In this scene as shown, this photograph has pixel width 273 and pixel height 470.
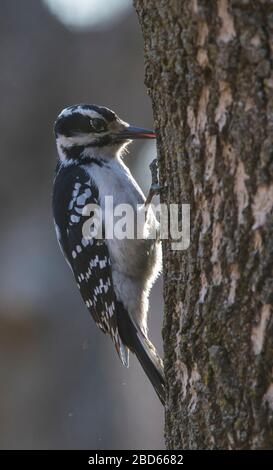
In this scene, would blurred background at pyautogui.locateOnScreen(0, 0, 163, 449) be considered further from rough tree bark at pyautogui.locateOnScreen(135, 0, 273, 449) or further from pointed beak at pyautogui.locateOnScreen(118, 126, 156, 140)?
rough tree bark at pyautogui.locateOnScreen(135, 0, 273, 449)

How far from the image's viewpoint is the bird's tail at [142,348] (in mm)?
4359

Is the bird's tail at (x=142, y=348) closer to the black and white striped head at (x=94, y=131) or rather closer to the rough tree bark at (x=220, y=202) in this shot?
the black and white striped head at (x=94, y=131)

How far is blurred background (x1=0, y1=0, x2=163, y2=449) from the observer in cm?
822

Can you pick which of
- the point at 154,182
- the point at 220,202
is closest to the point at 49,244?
the point at 154,182

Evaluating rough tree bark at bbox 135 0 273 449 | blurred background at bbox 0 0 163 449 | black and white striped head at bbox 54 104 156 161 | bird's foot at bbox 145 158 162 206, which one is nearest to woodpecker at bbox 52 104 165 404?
black and white striped head at bbox 54 104 156 161

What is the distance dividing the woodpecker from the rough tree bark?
55.2 inches

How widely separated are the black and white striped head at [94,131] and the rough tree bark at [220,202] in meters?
1.49

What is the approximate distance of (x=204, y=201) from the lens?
10.2 ft

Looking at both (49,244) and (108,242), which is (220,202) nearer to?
(108,242)

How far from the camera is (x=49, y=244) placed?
8234 mm

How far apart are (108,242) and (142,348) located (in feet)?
1.72
